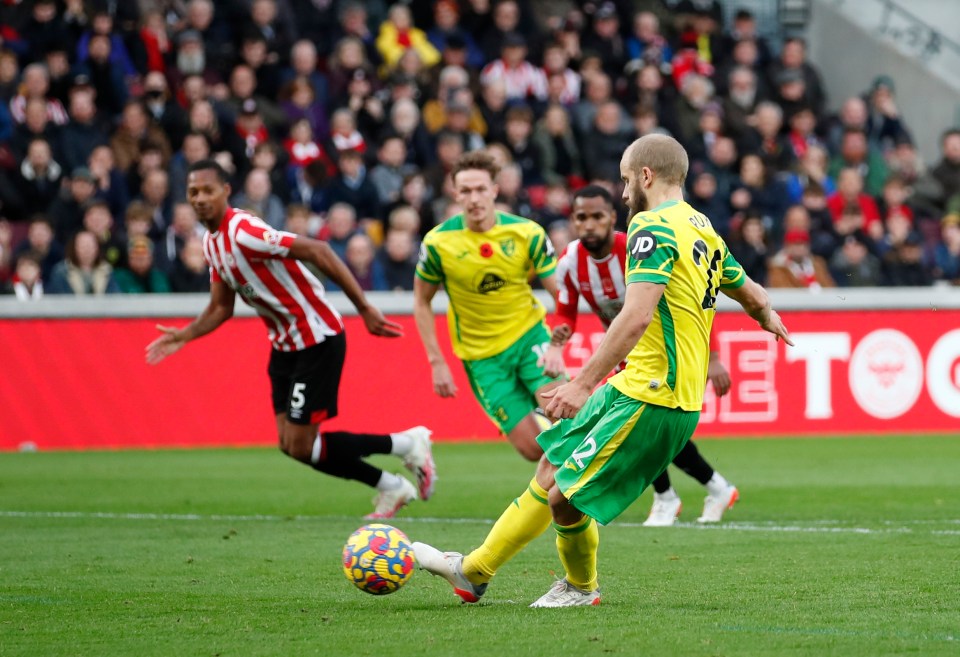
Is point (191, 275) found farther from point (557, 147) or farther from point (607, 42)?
point (607, 42)

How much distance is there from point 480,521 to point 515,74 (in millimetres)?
11287

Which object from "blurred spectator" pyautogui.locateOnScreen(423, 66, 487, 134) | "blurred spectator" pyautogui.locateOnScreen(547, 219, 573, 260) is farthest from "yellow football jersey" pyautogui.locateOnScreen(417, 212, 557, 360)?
"blurred spectator" pyautogui.locateOnScreen(423, 66, 487, 134)

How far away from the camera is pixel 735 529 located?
31.7ft

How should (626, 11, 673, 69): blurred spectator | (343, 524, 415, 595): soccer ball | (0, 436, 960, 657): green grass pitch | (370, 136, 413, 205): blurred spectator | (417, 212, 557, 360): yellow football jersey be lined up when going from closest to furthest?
(0, 436, 960, 657): green grass pitch → (343, 524, 415, 595): soccer ball → (417, 212, 557, 360): yellow football jersey → (370, 136, 413, 205): blurred spectator → (626, 11, 673, 69): blurred spectator

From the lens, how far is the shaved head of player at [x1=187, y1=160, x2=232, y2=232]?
32.1 ft

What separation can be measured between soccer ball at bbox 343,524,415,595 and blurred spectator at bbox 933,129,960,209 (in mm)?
16637

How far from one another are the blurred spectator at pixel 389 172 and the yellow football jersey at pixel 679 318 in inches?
486

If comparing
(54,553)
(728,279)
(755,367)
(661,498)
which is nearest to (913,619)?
(728,279)

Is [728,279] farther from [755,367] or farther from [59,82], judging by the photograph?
[59,82]

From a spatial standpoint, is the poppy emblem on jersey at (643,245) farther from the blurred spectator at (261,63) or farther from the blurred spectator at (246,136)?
the blurred spectator at (261,63)

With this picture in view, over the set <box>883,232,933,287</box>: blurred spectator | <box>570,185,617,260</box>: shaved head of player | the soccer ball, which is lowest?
<box>883,232,933,287</box>: blurred spectator

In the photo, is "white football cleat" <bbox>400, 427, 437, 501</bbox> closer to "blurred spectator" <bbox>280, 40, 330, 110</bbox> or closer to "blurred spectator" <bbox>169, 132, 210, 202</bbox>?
"blurred spectator" <bbox>169, 132, 210, 202</bbox>

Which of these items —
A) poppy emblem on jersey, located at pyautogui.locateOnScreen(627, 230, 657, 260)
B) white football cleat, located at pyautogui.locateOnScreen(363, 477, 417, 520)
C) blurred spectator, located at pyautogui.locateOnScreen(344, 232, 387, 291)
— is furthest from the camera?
blurred spectator, located at pyautogui.locateOnScreen(344, 232, 387, 291)

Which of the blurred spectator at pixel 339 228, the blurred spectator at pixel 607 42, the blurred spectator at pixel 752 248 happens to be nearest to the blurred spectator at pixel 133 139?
the blurred spectator at pixel 339 228
